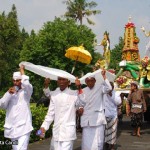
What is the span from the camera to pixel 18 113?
22.8 ft

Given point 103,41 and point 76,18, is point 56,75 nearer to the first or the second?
point 103,41

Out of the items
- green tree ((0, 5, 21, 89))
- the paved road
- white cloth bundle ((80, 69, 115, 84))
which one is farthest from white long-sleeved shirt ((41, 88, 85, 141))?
green tree ((0, 5, 21, 89))

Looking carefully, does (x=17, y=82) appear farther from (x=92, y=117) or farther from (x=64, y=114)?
(x=92, y=117)

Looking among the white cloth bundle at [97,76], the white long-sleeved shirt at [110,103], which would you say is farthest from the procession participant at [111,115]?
the white cloth bundle at [97,76]

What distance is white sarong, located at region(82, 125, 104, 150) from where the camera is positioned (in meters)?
7.83

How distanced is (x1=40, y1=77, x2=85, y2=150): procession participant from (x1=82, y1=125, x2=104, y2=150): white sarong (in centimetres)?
89

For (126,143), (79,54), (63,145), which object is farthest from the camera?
(126,143)

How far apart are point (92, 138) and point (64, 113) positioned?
3.86 ft

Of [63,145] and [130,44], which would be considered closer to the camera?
[63,145]

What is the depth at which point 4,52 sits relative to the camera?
4244 cm

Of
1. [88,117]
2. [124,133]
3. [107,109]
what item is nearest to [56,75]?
[88,117]

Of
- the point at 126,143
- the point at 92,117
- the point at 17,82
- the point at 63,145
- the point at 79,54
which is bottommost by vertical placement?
the point at 126,143

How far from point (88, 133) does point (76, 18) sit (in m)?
39.4

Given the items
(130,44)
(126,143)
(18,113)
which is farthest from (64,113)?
(130,44)
